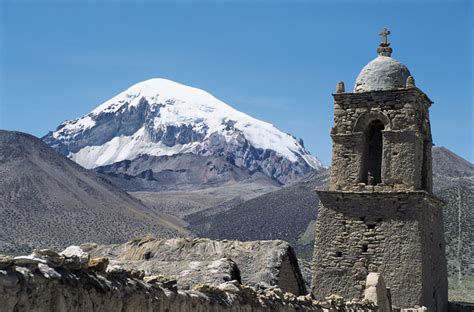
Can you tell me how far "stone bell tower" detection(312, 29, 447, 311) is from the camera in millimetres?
19109

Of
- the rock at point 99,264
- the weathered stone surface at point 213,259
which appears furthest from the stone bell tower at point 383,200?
the rock at point 99,264

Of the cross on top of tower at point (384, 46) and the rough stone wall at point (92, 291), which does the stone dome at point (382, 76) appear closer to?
the cross on top of tower at point (384, 46)

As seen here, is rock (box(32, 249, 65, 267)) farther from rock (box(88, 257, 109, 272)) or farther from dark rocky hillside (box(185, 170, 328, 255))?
dark rocky hillside (box(185, 170, 328, 255))

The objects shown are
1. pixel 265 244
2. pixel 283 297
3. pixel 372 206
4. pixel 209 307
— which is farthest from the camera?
pixel 372 206

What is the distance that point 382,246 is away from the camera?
63.3 feet

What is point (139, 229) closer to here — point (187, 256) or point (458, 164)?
point (458, 164)

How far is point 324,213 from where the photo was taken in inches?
800

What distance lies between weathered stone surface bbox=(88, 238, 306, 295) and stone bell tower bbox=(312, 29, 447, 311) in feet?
20.0

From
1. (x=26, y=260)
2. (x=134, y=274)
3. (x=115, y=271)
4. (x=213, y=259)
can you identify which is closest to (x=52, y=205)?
(x=213, y=259)

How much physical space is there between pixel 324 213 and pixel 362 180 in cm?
112

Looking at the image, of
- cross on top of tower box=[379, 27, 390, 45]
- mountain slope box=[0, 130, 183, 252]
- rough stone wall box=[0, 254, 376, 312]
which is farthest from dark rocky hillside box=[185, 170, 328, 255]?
rough stone wall box=[0, 254, 376, 312]

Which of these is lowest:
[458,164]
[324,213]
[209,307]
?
[209,307]

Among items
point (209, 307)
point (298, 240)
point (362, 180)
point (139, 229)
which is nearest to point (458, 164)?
point (298, 240)

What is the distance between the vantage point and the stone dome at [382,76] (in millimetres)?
20141
